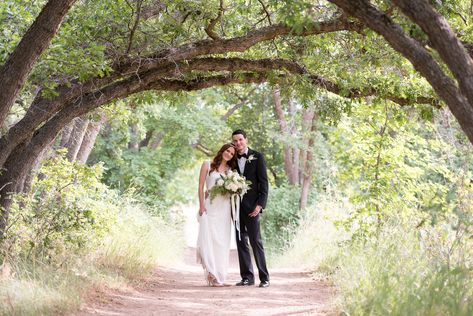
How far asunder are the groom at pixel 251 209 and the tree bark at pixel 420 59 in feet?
15.7

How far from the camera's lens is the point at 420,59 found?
17.7ft

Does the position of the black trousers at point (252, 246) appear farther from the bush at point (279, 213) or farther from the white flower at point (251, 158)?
the bush at point (279, 213)

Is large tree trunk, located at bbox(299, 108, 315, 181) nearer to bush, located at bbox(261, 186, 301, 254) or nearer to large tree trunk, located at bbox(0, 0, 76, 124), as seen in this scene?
bush, located at bbox(261, 186, 301, 254)

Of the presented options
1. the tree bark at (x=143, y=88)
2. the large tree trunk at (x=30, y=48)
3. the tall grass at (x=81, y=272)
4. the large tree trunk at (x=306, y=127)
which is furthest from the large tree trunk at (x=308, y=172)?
the large tree trunk at (x=30, y=48)

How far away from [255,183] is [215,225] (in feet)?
2.89

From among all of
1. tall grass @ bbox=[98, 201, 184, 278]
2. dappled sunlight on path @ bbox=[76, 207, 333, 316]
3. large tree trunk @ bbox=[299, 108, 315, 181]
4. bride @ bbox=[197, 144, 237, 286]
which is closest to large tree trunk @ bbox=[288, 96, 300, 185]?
large tree trunk @ bbox=[299, 108, 315, 181]

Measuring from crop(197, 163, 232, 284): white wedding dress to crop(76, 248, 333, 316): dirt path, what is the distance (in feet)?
1.31

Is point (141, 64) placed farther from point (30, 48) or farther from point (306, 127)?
point (306, 127)

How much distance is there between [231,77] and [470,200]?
3.83 m

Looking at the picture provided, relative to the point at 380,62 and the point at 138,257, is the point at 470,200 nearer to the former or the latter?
the point at 380,62

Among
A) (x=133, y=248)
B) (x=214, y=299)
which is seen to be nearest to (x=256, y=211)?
(x=214, y=299)

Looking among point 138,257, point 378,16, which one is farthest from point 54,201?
point 378,16

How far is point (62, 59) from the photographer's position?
8.36m

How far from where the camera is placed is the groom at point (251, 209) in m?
10.2
